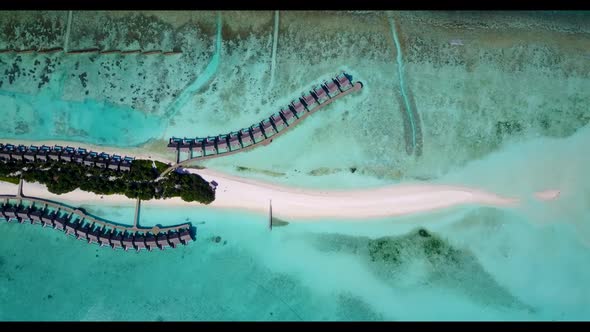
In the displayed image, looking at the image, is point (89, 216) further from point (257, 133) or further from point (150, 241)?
point (257, 133)

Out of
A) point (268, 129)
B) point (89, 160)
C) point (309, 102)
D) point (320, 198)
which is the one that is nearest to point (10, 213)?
point (89, 160)

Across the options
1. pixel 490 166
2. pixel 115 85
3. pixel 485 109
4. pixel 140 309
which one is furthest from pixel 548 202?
pixel 115 85

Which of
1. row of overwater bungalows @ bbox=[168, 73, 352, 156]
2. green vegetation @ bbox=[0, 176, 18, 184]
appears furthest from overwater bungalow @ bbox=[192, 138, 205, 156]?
green vegetation @ bbox=[0, 176, 18, 184]

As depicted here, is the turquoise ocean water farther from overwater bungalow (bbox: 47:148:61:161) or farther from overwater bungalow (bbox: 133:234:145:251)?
overwater bungalow (bbox: 47:148:61:161)

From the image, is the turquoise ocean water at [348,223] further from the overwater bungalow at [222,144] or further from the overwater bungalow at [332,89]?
the overwater bungalow at [332,89]

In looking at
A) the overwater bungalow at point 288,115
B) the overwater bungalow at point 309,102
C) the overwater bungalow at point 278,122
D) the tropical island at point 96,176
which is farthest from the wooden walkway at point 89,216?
the overwater bungalow at point 309,102
